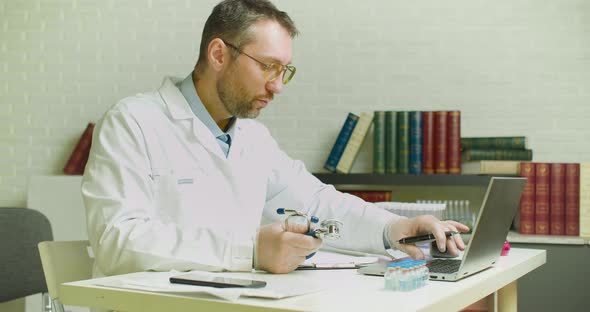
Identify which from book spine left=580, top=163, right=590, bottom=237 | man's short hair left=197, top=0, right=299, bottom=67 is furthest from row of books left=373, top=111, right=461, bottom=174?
man's short hair left=197, top=0, right=299, bottom=67

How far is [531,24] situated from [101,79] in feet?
8.36

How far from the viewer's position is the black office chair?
2447mm

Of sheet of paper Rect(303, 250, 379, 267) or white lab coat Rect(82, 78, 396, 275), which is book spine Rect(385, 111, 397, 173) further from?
sheet of paper Rect(303, 250, 379, 267)

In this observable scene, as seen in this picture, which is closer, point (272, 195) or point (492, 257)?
point (492, 257)

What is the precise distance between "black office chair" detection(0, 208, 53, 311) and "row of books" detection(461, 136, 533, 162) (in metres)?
2.14

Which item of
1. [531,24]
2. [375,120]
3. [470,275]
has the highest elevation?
[531,24]

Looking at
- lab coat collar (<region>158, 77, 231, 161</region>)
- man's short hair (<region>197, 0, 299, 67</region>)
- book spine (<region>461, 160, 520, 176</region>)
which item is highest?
man's short hair (<region>197, 0, 299, 67</region>)

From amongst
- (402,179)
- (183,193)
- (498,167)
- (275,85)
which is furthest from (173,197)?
(498,167)

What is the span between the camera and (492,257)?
1595 millimetres

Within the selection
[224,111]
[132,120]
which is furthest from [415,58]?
[132,120]

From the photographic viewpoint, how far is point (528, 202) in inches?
138

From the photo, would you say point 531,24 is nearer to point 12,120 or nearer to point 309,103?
point 309,103

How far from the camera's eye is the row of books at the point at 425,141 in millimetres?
3605

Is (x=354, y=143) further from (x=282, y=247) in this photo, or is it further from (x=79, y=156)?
(x=282, y=247)
